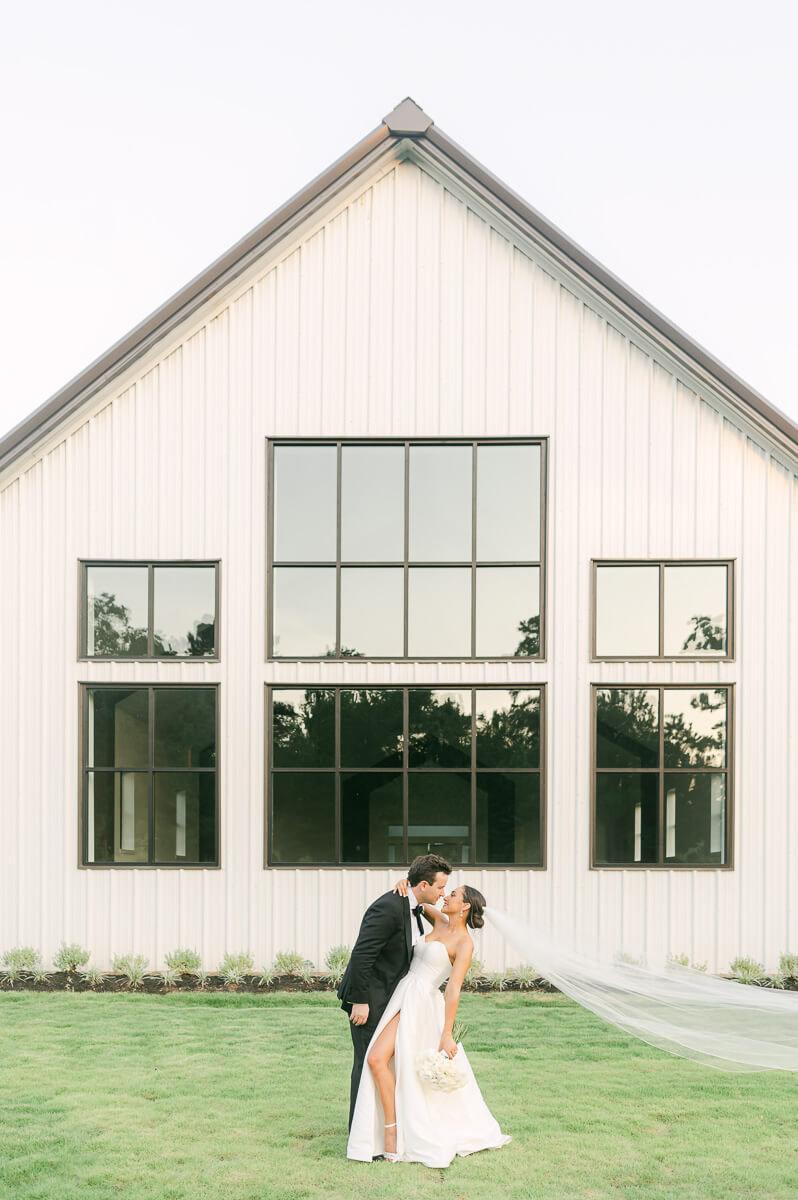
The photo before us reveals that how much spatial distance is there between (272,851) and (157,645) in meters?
3.04

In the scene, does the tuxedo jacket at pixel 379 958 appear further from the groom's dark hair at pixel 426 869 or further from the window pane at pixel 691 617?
the window pane at pixel 691 617

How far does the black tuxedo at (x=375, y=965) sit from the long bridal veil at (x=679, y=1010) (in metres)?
0.88

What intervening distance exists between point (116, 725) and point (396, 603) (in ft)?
13.0

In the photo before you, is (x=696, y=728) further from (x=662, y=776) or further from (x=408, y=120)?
(x=408, y=120)

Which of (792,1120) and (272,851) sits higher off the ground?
(272,851)

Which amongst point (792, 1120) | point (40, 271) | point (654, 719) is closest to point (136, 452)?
point (654, 719)

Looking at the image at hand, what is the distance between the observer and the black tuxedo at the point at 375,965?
21.9 ft

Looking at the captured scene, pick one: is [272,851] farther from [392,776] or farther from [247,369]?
[247,369]

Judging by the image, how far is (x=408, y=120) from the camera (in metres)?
12.2

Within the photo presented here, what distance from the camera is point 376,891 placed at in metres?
12.2

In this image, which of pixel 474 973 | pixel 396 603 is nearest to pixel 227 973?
pixel 474 973

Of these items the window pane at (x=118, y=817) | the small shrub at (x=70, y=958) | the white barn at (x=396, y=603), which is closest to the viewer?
the small shrub at (x=70, y=958)

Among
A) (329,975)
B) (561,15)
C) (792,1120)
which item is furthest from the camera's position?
(561,15)

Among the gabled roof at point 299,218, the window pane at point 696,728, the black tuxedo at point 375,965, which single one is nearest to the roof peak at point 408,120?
the gabled roof at point 299,218
